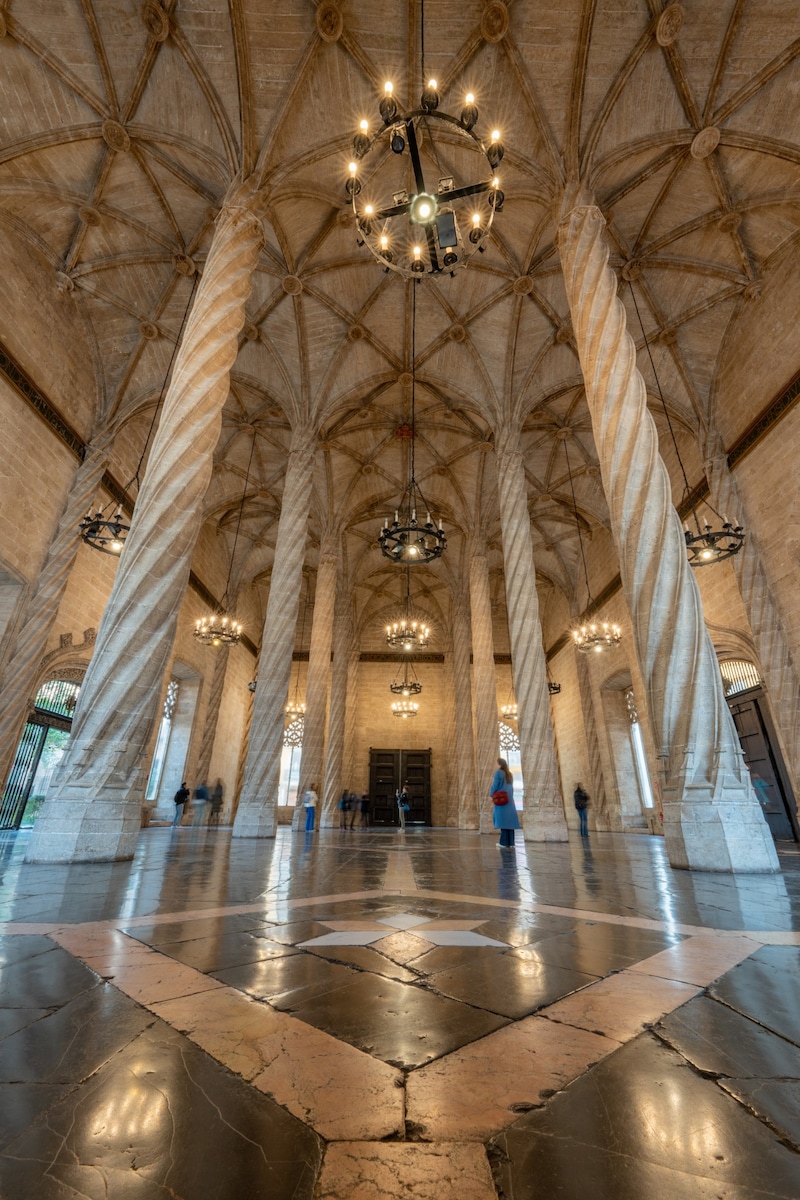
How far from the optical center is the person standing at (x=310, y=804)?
13.3 metres

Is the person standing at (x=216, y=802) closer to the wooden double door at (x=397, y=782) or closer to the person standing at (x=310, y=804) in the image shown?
the person standing at (x=310, y=804)

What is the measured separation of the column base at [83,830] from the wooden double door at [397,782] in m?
18.7

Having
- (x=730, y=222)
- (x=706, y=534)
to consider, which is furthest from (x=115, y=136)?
(x=706, y=534)

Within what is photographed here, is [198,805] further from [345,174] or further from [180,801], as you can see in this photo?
[345,174]

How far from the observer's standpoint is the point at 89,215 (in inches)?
396

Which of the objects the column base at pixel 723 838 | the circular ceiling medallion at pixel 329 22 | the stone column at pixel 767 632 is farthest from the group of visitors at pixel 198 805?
the circular ceiling medallion at pixel 329 22

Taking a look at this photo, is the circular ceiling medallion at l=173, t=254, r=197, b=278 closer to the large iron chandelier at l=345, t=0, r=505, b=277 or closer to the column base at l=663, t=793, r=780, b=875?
the large iron chandelier at l=345, t=0, r=505, b=277

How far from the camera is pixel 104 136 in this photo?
905 cm

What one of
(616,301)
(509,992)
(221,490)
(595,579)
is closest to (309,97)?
(616,301)

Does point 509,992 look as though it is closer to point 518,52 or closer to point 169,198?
point 518,52

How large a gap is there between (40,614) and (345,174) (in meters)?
10.7

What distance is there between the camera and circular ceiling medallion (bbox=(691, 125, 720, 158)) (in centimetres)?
891

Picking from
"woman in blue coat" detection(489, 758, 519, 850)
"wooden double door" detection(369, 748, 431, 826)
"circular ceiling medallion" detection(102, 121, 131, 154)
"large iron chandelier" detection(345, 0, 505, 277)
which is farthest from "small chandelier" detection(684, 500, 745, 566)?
"wooden double door" detection(369, 748, 431, 826)

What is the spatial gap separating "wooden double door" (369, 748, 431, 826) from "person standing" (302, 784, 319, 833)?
9.14 m
